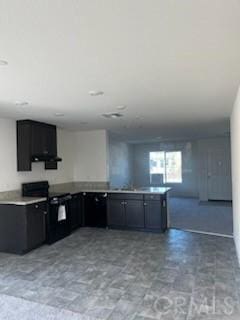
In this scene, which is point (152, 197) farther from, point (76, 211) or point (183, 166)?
point (183, 166)

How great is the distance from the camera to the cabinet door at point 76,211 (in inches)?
220

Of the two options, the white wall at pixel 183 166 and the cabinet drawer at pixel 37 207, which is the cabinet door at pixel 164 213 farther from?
the white wall at pixel 183 166

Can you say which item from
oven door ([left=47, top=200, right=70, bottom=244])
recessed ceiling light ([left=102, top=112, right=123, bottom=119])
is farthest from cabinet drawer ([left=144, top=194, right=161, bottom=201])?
recessed ceiling light ([left=102, top=112, right=123, bottom=119])

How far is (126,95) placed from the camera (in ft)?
11.0

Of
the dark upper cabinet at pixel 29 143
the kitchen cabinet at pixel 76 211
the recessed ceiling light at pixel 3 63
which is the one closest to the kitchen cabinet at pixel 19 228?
the dark upper cabinet at pixel 29 143

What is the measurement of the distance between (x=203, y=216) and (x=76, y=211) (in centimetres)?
344

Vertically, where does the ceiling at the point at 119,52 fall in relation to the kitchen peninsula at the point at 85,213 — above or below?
above

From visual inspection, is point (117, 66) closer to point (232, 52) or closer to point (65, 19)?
point (65, 19)

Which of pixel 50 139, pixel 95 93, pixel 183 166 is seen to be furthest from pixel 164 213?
pixel 183 166

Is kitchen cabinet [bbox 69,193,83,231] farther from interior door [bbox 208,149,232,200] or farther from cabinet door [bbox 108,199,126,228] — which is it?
interior door [bbox 208,149,232,200]

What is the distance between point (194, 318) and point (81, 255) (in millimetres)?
2204

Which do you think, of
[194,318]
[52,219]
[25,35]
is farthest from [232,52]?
[52,219]

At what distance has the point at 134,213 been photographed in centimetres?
555

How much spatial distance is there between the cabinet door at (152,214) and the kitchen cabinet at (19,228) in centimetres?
227
